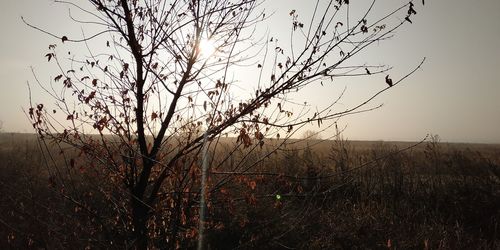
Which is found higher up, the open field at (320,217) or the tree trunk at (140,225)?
the tree trunk at (140,225)

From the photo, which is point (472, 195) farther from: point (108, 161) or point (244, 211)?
point (108, 161)

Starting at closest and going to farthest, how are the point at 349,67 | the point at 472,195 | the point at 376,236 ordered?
1. the point at 349,67
2. the point at 376,236
3. the point at 472,195

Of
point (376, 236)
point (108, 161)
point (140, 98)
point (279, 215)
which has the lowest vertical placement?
point (376, 236)

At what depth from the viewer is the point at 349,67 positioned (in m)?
3.28

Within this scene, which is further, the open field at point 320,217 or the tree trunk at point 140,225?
the open field at point 320,217

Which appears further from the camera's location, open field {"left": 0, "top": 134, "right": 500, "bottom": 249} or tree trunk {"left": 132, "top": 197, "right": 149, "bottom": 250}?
open field {"left": 0, "top": 134, "right": 500, "bottom": 249}

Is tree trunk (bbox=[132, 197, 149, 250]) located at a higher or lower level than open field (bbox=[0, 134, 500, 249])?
higher

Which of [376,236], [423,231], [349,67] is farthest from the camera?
[376,236]

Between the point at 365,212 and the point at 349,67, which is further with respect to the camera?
the point at 365,212

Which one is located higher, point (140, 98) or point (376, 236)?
point (140, 98)

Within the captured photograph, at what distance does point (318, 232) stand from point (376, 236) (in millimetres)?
1082

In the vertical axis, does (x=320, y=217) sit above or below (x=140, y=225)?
below

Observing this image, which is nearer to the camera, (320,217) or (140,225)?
(140,225)

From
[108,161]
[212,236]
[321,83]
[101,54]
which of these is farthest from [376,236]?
[101,54]
